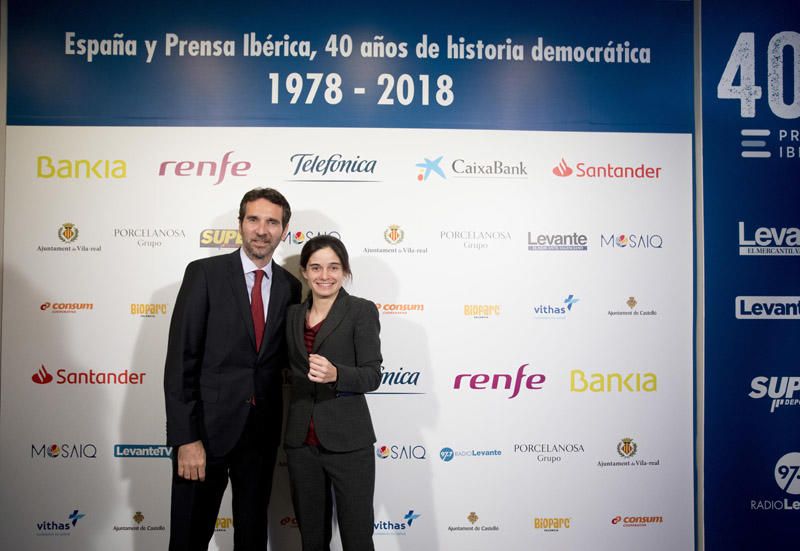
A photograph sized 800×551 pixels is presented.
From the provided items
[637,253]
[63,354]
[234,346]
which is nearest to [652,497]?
[637,253]

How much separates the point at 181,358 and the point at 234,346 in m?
0.21

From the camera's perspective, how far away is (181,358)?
199 centimetres

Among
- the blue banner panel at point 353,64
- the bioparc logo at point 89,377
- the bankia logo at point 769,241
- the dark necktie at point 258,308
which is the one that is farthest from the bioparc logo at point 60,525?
the bankia logo at point 769,241

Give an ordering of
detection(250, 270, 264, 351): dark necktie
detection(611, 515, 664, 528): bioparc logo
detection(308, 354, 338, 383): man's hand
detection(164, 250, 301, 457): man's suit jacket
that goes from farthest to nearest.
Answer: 1. detection(611, 515, 664, 528): bioparc logo
2. detection(250, 270, 264, 351): dark necktie
3. detection(164, 250, 301, 457): man's suit jacket
4. detection(308, 354, 338, 383): man's hand

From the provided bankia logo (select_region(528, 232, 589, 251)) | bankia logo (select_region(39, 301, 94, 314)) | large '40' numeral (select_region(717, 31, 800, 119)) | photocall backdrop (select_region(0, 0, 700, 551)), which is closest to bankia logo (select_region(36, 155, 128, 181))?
photocall backdrop (select_region(0, 0, 700, 551))

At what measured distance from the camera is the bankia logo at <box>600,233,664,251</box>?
280 centimetres

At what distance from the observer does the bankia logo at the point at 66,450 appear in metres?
2.67

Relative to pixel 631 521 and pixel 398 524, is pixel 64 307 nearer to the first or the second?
pixel 398 524

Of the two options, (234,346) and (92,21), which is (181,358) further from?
(92,21)

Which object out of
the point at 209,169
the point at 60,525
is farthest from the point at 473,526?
the point at 209,169

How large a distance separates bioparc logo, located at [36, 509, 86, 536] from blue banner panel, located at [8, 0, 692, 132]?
2156 mm

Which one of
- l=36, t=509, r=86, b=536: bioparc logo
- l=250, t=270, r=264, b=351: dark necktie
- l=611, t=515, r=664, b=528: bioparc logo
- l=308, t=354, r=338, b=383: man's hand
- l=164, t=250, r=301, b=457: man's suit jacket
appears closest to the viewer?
l=308, t=354, r=338, b=383: man's hand

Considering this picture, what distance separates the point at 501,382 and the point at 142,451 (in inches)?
79.5

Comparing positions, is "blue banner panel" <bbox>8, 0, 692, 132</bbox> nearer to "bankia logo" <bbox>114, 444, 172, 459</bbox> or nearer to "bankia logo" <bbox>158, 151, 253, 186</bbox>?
"bankia logo" <bbox>158, 151, 253, 186</bbox>
